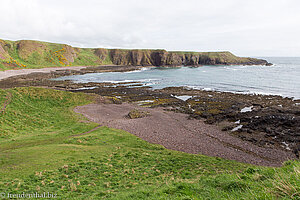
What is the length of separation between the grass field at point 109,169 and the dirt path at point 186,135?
282 centimetres

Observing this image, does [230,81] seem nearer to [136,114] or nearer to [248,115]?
[248,115]

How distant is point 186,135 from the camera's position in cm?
2622

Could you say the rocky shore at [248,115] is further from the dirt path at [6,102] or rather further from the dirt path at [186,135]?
the dirt path at [6,102]

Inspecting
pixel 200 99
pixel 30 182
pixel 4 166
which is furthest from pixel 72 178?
pixel 200 99

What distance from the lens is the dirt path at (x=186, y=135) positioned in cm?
2044

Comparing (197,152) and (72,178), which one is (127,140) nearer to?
(197,152)

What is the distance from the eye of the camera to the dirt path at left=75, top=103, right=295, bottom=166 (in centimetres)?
2044

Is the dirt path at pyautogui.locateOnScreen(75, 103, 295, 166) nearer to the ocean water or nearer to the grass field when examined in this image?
the grass field

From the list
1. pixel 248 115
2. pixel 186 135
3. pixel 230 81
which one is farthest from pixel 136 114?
pixel 230 81

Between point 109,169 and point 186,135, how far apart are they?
15239 mm

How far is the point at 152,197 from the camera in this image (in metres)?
7.75

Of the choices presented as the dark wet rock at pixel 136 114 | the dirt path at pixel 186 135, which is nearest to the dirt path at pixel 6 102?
the dirt path at pixel 186 135

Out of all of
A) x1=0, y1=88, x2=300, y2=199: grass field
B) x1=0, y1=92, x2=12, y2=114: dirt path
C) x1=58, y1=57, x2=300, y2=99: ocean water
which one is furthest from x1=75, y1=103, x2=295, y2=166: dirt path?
x1=58, y1=57, x2=300, y2=99: ocean water

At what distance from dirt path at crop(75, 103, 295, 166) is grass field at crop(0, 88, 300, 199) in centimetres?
282
